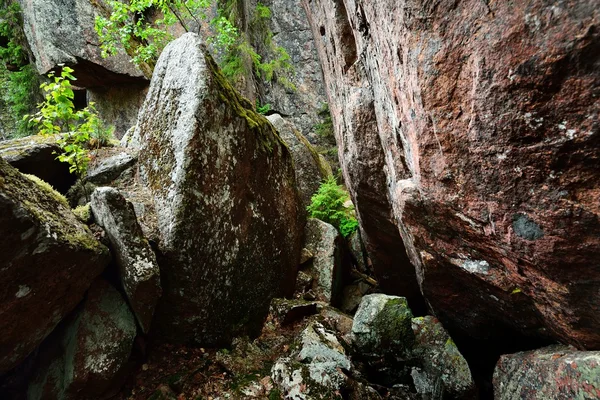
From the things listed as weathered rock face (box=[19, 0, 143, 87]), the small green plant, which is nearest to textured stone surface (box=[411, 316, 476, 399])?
the small green plant

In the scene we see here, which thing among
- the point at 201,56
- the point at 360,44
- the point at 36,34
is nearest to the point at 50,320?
the point at 201,56

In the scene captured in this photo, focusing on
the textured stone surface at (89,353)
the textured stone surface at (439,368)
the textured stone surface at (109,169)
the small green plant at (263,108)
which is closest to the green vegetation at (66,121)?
the textured stone surface at (109,169)

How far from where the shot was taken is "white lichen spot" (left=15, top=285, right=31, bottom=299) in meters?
3.41

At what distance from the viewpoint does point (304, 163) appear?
40.9ft

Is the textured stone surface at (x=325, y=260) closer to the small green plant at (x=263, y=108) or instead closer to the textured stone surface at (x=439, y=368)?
the textured stone surface at (x=439, y=368)

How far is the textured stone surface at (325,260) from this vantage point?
7.68 m

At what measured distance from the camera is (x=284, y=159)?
8148mm

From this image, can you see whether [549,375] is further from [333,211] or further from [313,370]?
[333,211]

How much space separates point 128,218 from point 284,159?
445 cm

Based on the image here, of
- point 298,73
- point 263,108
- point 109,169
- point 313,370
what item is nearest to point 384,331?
point 313,370

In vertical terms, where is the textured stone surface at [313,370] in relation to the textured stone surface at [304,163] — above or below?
below

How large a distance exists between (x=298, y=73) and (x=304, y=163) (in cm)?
834

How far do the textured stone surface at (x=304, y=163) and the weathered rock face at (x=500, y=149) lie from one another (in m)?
7.07

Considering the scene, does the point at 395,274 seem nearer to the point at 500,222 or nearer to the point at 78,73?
the point at 500,222
